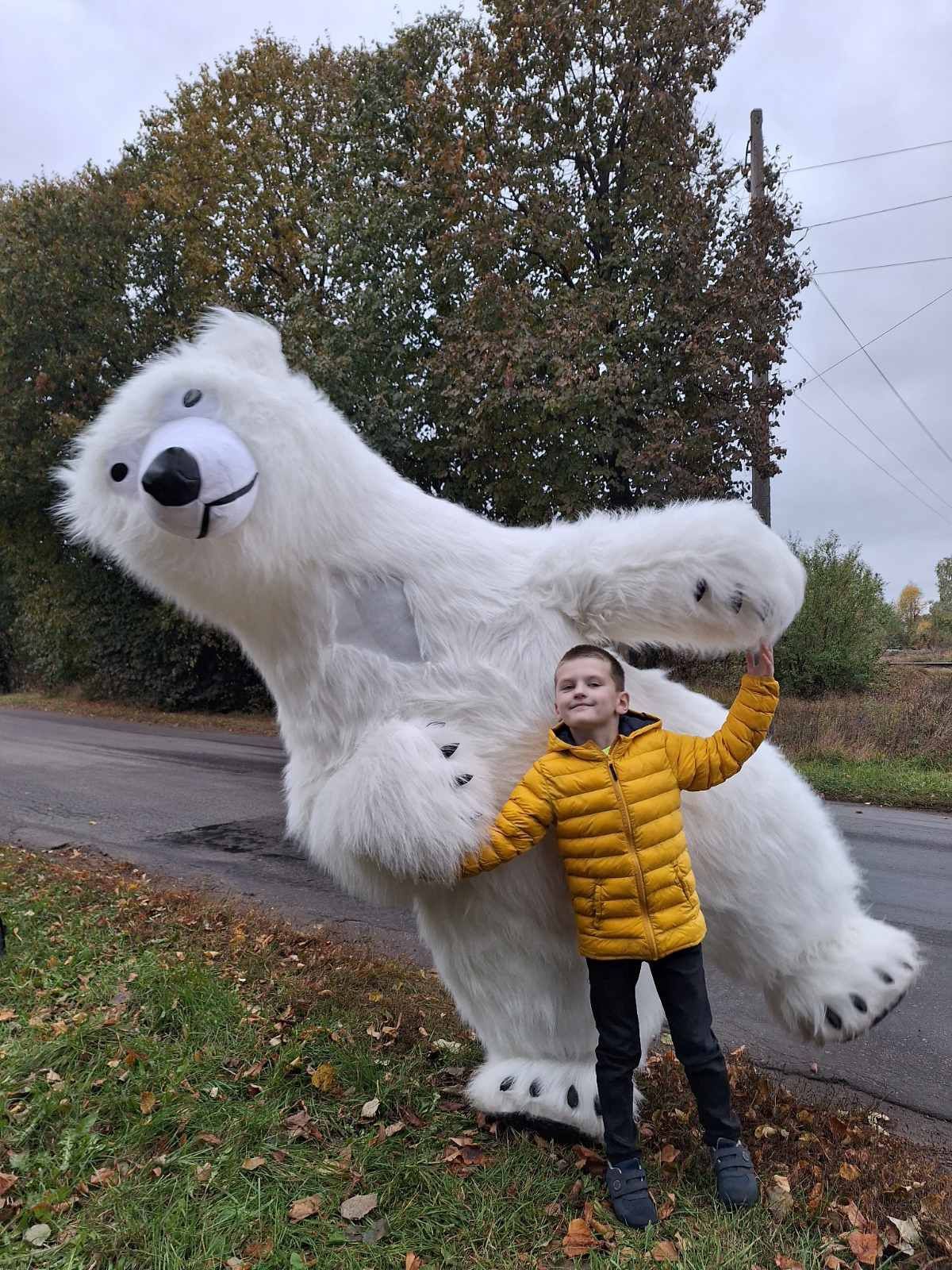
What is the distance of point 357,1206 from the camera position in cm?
226

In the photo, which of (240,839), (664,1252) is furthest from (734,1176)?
(240,839)

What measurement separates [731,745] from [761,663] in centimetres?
22

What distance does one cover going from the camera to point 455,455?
37.6ft

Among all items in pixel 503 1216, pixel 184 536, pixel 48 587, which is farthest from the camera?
pixel 48 587

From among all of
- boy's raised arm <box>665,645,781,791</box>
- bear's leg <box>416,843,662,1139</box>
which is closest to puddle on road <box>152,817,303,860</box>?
bear's leg <box>416,843,662,1139</box>

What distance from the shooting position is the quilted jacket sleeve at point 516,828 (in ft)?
6.69

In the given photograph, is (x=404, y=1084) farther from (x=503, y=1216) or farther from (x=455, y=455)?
(x=455, y=455)

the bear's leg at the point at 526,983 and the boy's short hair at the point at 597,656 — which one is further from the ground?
the boy's short hair at the point at 597,656

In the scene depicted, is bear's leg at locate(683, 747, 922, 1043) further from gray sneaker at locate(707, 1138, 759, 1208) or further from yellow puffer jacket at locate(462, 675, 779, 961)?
gray sneaker at locate(707, 1138, 759, 1208)

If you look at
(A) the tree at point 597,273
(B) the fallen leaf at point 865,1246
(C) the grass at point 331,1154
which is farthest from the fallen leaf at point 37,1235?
(A) the tree at point 597,273

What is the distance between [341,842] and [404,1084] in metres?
1.20

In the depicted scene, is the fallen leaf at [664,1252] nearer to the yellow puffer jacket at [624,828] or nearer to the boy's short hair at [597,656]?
the yellow puffer jacket at [624,828]

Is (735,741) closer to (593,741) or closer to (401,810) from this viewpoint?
(593,741)

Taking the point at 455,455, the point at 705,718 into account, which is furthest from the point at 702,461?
the point at 705,718
